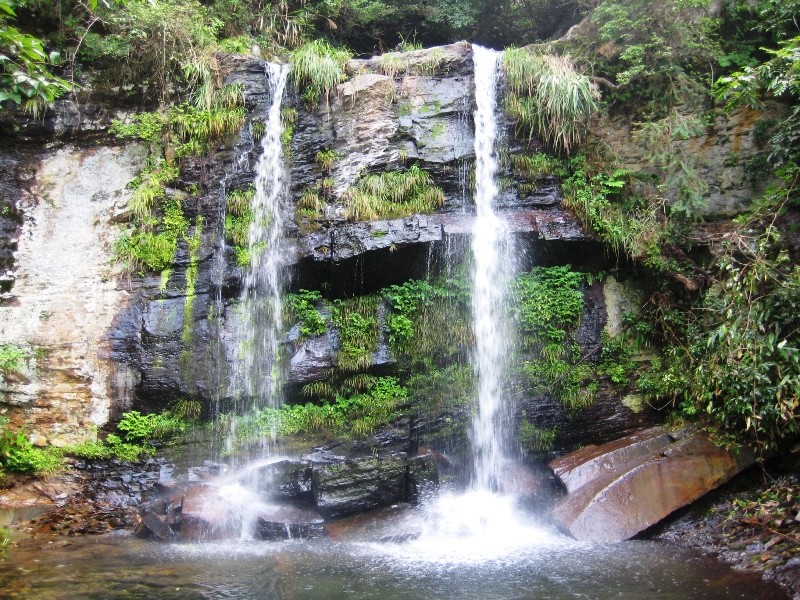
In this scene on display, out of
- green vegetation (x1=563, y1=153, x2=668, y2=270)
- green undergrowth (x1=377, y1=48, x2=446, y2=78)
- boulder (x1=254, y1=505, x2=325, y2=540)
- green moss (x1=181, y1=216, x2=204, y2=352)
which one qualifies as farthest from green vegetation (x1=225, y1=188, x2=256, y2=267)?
green vegetation (x1=563, y1=153, x2=668, y2=270)

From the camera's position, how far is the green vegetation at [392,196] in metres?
8.62

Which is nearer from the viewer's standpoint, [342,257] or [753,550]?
[753,550]

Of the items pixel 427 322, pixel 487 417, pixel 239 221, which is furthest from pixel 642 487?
pixel 239 221

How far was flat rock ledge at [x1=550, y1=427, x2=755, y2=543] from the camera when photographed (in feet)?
19.6

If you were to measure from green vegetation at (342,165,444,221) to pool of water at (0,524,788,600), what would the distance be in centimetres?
459

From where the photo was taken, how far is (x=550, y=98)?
9039mm

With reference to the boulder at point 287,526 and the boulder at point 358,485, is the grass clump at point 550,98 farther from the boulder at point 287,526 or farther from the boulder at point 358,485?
the boulder at point 287,526

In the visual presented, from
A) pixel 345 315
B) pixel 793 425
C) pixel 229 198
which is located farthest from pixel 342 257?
pixel 793 425

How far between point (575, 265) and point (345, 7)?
713 cm

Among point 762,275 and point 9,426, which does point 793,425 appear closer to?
point 762,275

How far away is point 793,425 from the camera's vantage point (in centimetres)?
588

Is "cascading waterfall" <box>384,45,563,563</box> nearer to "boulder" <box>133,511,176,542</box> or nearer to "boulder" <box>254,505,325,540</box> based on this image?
"boulder" <box>254,505,325,540</box>

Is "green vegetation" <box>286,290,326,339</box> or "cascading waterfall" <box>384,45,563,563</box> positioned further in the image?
"green vegetation" <box>286,290,326,339</box>

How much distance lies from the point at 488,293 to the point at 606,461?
9.41 feet
